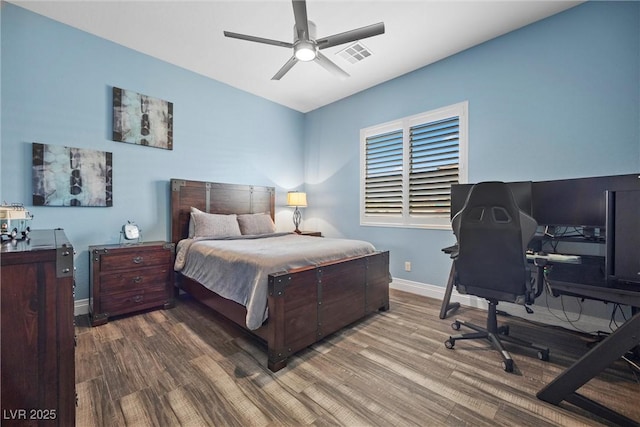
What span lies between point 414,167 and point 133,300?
11.8 feet

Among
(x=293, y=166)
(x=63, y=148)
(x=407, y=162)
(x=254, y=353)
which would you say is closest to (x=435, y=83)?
(x=407, y=162)

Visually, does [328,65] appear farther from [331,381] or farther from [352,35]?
[331,381]

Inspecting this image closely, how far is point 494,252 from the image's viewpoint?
1855mm

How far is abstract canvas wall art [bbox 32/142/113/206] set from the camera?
2.48m

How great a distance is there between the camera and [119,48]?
9.64 feet

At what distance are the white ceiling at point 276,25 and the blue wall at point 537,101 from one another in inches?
8.3

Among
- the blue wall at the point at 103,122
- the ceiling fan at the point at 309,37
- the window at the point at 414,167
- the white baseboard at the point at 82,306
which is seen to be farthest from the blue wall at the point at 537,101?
the white baseboard at the point at 82,306

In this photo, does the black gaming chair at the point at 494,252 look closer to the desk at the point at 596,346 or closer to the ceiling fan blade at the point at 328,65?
the desk at the point at 596,346

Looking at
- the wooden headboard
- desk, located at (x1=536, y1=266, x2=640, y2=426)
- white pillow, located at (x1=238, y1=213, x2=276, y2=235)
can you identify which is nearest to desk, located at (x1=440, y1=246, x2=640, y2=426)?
desk, located at (x1=536, y1=266, x2=640, y2=426)

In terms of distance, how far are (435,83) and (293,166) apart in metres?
2.61

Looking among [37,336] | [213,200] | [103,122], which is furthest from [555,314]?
[103,122]

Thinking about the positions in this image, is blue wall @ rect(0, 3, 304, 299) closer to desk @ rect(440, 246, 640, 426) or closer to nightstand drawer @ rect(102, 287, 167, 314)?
nightstand drawer @ rect(102, 287, 167, 314)

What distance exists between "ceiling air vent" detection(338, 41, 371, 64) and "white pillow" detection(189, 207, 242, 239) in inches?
98.9

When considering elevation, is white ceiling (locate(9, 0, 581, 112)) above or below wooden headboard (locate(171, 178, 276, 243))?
above
